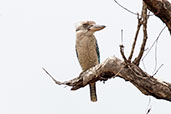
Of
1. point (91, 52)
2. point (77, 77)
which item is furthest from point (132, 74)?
point (91, 52)

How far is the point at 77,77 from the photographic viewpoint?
421 cm

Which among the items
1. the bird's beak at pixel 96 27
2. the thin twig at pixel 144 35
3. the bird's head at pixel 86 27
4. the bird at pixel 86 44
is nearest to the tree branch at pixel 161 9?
the thin twig at pixel 144 35

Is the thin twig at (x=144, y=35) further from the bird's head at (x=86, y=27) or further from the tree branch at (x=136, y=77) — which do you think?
the bird's head at (x=86, y=27)

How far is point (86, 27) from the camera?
18.8ft

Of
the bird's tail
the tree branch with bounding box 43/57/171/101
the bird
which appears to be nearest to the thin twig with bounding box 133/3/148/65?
the tree branch with bounding box 43/57/171/101

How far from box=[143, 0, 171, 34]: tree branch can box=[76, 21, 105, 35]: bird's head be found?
226cm

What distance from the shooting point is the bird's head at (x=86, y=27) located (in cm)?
557

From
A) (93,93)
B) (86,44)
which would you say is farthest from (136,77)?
(93,93)

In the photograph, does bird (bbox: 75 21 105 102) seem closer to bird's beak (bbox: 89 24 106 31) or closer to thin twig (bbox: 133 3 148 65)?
bird's beak (bbox: 89 24 106 31)

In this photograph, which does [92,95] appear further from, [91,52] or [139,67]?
[139,67]

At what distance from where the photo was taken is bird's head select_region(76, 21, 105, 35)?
5.57 m

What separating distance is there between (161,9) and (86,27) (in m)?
2.62

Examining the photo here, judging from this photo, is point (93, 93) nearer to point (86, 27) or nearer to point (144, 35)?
point (86, 27)

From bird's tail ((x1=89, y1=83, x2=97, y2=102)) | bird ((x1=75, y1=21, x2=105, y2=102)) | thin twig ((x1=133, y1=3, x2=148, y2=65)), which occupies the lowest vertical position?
bird's tail ((x1=89, y1=83, x2=97, y2=102))
